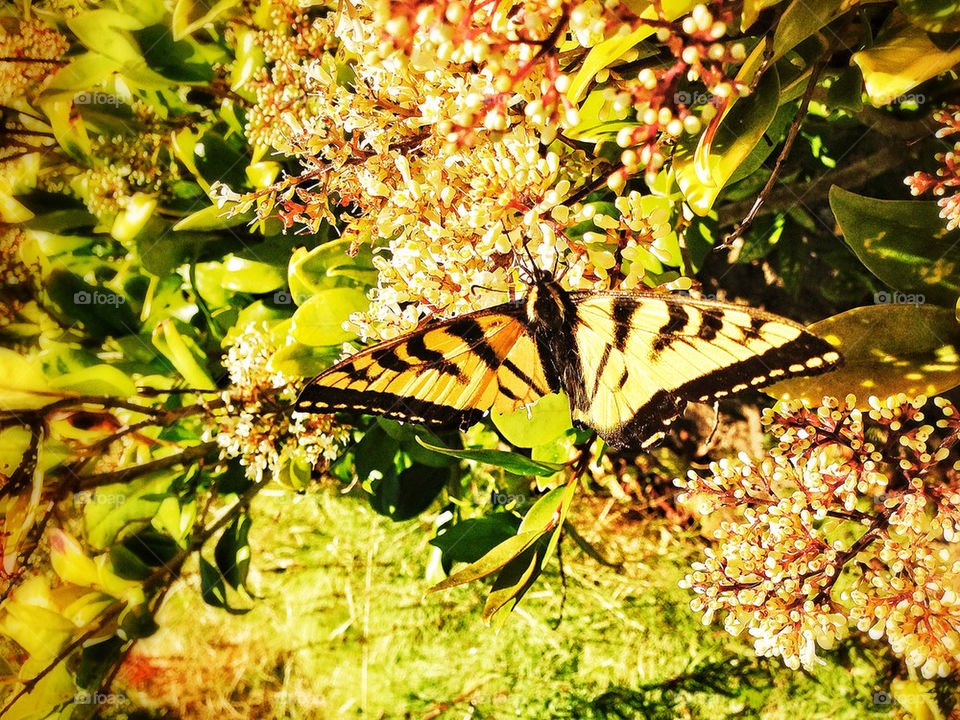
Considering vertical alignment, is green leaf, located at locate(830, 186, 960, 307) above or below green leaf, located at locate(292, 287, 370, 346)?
above

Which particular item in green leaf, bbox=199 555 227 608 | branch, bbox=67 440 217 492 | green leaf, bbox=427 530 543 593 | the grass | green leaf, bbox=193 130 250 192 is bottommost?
the grass

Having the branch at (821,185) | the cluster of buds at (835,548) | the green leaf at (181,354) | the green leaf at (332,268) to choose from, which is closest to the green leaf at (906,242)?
the cluster of buds at (835,548)

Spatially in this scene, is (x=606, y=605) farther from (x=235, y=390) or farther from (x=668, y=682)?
(x=235, y=390)

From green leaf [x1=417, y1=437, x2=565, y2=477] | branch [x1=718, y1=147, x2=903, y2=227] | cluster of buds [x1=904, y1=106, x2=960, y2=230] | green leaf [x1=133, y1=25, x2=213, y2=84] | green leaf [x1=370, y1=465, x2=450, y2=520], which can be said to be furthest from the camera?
green leaf [x1=370, y1=465, x2=450, y2=520]

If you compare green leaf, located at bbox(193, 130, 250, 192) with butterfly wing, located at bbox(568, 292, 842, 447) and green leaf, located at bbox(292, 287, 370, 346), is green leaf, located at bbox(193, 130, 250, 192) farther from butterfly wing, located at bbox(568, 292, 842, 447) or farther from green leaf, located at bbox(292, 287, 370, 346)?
butterfly wing, located at bbox(568, 292, 842, 447)

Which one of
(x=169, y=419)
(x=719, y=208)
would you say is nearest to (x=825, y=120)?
(x=719, y=208)

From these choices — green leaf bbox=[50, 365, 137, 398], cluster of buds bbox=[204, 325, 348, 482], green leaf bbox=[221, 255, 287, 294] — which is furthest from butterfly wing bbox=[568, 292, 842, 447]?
green leaf bbox=[50, 365, 137, 398]
